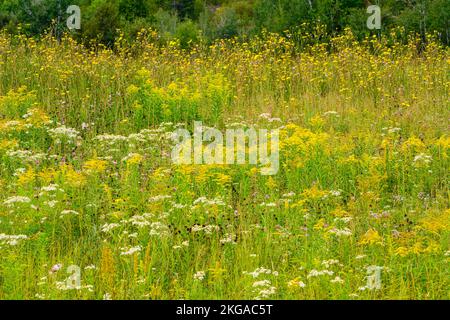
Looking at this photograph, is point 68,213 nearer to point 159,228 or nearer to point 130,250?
point 159,228

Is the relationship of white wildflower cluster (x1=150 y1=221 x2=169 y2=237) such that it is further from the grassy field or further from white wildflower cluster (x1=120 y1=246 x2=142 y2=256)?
white wildflower cluster (x1=120 y1=246 x2=142 y2=256)

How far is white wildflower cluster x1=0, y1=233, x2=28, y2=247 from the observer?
172 inches

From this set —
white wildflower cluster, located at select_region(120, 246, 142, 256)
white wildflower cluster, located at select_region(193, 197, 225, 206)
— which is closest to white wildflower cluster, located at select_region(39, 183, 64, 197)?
white wildflower cluster, located at select_region(120, 246, 142, 256)

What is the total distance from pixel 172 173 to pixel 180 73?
457 centimetres

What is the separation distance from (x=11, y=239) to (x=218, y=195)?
73.1 inches

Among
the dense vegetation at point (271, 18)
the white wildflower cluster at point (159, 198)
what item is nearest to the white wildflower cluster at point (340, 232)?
the white wildflower cluster at point (159, 198)

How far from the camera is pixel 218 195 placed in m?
5.57

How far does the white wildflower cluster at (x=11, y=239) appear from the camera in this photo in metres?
4.37

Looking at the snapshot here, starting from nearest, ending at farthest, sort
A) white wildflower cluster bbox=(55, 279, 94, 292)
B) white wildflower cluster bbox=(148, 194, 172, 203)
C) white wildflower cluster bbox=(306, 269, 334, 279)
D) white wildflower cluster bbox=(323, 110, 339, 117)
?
white wildflower cluster bbox=(55, 279, 94, 292) → white wildflower cluster bbox=(306, 269, 334, 279) → white wildflower cluster bbox=(148, 194, 172, 203) → white wildflower cluster bbox=(323, 110, 339, 117)

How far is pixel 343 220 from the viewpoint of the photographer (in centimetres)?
493

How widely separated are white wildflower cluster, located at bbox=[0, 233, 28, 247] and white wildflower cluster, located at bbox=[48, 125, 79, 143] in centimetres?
218

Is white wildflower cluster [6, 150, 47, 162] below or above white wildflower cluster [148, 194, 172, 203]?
above

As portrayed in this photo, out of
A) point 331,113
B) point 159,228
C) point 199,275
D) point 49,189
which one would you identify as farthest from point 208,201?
point 331,113
